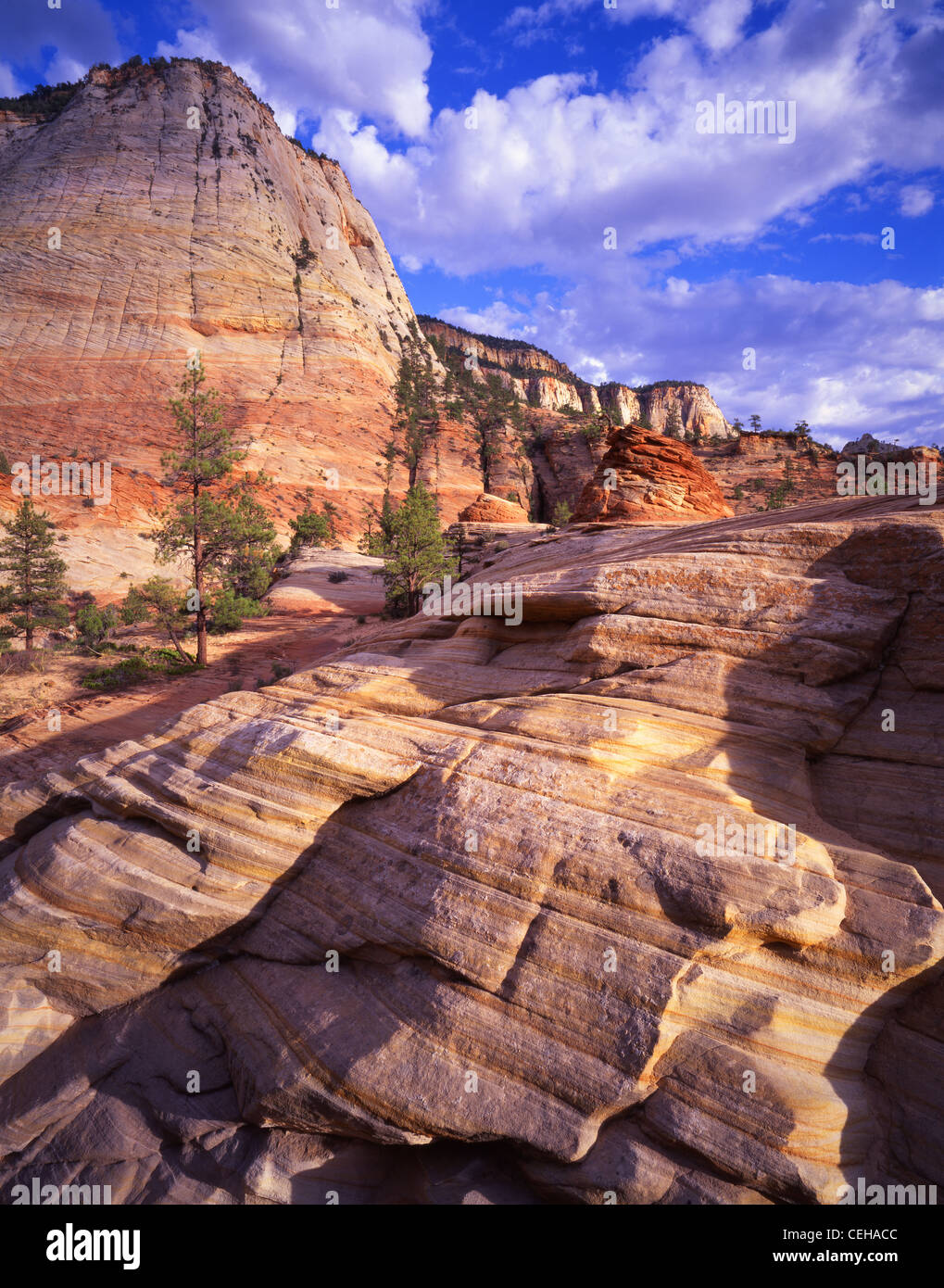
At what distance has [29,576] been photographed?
86.5 feet

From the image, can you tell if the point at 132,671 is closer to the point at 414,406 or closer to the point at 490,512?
the point at 490,512

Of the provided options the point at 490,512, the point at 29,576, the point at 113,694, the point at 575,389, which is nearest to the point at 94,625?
the point at 29,576

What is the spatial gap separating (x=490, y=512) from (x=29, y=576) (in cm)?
2881

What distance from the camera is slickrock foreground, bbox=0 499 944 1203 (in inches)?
213

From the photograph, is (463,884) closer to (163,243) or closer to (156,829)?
(156,829)

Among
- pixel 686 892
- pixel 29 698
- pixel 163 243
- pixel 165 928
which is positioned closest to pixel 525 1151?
pixel 686 892

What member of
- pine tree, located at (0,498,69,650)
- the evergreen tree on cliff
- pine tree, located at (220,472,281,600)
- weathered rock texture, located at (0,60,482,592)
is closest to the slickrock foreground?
the evergreen tree on cliff

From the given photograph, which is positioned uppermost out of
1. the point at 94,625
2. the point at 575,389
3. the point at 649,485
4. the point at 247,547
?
the point at 575,389

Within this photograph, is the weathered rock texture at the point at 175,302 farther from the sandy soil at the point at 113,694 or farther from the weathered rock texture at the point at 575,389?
the weathered rock texture at the point at 575,389

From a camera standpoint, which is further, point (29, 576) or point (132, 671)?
point (29, 576)

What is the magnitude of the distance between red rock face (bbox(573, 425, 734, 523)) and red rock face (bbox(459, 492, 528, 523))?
15.5m

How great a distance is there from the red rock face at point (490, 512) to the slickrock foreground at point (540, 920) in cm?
3325

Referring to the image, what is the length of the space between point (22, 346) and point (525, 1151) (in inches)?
3141

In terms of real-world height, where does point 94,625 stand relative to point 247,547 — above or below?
below
